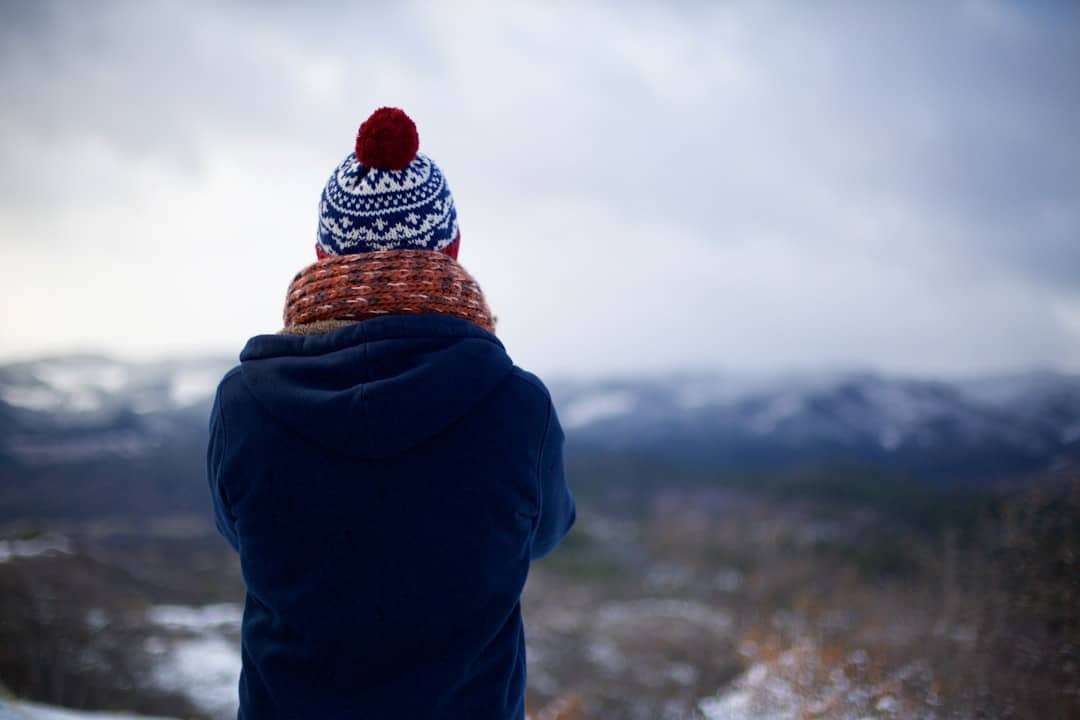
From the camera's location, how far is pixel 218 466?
104 cm

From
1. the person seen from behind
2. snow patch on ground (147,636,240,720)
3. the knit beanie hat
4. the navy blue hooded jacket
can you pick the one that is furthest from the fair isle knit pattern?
snow patch on ground (147,636,240,720)

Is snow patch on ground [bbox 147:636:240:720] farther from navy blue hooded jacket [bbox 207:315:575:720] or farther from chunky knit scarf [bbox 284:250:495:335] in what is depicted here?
chunky knit scarf [bbox 284:250:495:335]

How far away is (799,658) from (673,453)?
1090 inches

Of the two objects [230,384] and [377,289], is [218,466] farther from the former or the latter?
[377,289]

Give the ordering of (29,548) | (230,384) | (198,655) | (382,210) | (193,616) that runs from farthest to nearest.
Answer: (193,616), (198,655), (29,548), (382,210), (230,384)

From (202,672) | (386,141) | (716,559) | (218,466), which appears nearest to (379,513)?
(218,466)

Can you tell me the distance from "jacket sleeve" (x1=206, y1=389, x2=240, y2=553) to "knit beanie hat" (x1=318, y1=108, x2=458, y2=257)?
367mm

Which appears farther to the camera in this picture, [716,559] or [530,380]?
[716,559]

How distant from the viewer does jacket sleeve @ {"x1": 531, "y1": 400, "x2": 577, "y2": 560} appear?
106 centimetres

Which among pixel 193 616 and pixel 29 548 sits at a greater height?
pixel 29 548

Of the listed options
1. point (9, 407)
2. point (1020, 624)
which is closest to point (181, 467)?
point (9, 407)

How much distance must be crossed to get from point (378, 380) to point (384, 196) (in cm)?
39

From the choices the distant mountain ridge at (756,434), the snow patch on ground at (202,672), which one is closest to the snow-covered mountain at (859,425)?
the distant mountain ridge at (756,434)

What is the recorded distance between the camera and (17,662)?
30.9ft
